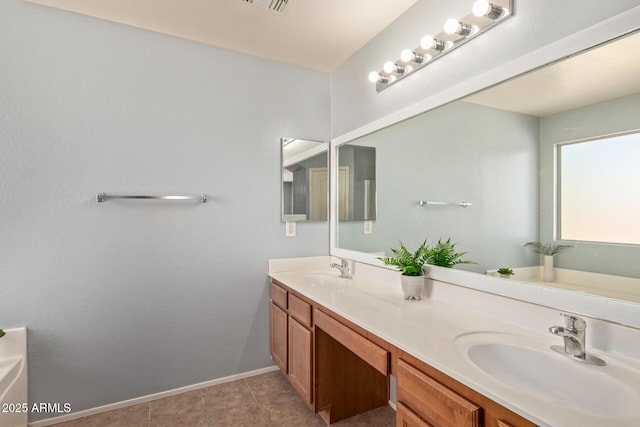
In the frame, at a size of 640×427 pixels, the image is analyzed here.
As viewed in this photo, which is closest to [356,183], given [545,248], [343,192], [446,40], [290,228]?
[343,192]

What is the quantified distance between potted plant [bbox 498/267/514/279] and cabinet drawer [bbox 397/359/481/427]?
23.1 inches

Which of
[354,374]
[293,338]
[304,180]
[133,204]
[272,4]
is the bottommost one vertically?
[354,374]

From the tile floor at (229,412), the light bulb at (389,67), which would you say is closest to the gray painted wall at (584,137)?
the light bulb at (389,67)

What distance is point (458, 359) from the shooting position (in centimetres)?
101

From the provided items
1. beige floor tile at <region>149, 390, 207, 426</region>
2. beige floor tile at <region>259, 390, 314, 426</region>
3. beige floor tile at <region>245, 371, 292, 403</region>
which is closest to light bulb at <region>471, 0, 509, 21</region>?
beige floor tile at <region>259, 390, 314, 426</region>

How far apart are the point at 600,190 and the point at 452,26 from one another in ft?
3.07

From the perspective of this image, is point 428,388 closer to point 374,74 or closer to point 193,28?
point 374,74

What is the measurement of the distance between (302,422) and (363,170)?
166 centimetres

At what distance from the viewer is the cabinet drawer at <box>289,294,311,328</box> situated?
1866mm

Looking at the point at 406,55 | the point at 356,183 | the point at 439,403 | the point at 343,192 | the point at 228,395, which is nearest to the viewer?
the point at 439,403

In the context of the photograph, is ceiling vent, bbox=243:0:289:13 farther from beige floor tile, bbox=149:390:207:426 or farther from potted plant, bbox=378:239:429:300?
beige floor tile, bbox=149:390:207:426

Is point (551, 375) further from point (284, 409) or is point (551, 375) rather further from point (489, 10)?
point (284, 409)

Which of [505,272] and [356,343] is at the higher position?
[505,272]

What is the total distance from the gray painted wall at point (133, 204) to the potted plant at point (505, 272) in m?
1.54
